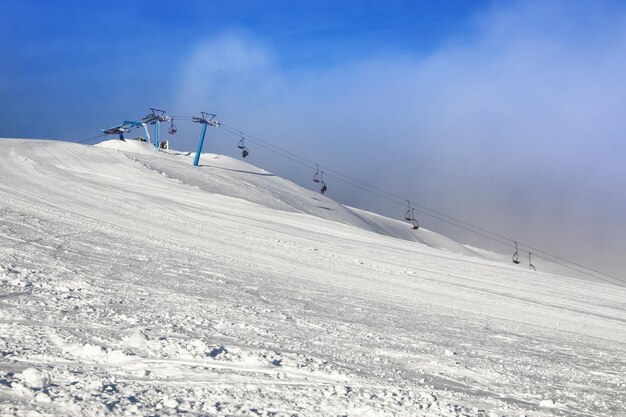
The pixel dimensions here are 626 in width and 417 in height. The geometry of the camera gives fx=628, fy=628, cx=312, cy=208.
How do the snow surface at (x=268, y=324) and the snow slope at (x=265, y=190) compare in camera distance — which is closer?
the snow surface at (x=268, y=324)

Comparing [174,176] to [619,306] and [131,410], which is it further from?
[131,410]

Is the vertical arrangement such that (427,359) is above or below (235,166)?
below

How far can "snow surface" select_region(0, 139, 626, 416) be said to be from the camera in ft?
14.8

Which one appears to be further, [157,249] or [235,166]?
[235,166]

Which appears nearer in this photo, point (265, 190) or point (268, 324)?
point (268, 324)

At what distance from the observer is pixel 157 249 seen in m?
12.2

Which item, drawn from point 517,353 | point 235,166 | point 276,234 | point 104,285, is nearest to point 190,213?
point 276,234

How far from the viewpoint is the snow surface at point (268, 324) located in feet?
14.8

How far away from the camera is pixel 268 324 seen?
7082mm

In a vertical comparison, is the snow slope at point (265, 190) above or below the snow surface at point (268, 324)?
above

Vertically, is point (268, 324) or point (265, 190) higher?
point (265, 190)

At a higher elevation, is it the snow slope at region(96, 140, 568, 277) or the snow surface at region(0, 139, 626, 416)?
the snow slope at region(96, 140, 568, 277)

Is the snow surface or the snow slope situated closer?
the snow surface

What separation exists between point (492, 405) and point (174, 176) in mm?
26101
